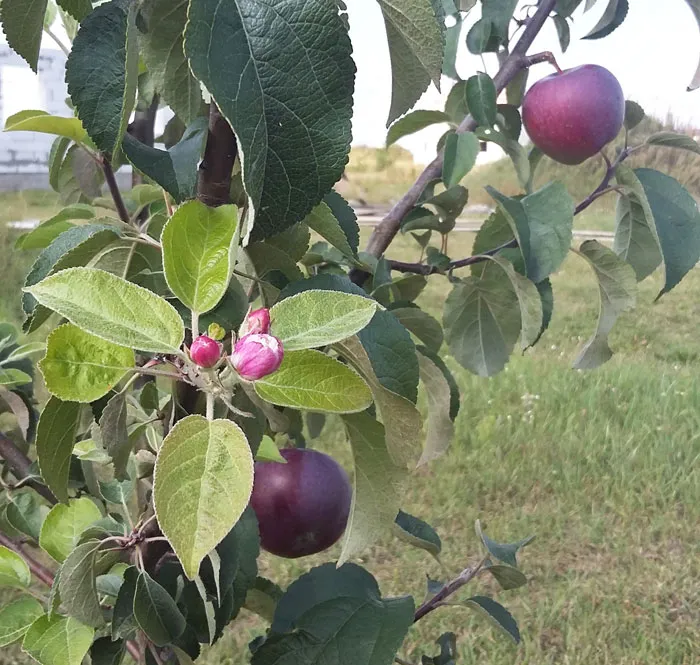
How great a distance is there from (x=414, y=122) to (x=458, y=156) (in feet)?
0.47

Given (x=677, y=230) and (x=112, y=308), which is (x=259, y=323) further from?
(x=677, y=230)

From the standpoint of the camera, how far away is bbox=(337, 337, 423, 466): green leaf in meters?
0.26

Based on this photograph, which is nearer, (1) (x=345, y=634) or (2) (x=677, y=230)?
(1) (x=345, y=634)

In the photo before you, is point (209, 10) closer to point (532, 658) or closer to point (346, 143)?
point (346, 143)

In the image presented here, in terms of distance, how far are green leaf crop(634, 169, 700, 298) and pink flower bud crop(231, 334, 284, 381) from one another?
47cm

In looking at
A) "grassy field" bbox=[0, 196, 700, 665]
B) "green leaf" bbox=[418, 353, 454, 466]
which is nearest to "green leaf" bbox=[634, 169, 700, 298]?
"green leaf" bbox=[418, 353, 454, 466]

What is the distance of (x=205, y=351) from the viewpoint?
0.22m

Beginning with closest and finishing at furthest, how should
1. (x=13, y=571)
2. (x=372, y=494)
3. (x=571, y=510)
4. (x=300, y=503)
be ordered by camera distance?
1. (x=372, y=494)
2. (x=13, y=571)
3. (x=300, y=503)
4. (x=571, y=510)

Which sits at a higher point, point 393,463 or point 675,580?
point 393,463

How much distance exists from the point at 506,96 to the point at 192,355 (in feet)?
2.20

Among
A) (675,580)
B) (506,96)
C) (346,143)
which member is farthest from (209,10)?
(675,580)

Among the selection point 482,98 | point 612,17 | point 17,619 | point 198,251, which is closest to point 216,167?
point 198,251

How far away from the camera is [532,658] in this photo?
1135 millimetres

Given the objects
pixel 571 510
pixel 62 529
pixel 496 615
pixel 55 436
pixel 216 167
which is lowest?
pixel 571 510
